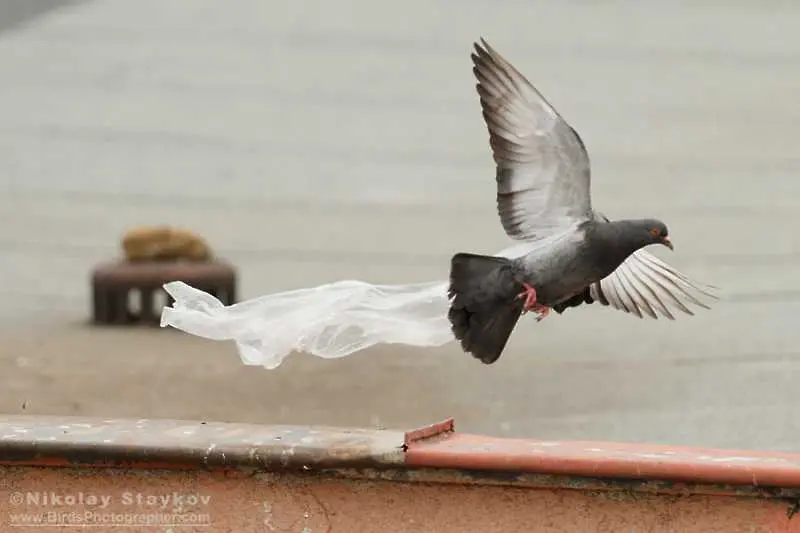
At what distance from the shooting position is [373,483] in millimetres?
3021

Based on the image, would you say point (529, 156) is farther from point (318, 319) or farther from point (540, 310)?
point (318, 319)

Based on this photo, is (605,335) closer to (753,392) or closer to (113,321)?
(753,392)

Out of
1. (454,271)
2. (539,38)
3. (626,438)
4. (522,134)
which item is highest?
(539,38)

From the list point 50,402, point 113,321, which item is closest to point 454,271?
point 50,402

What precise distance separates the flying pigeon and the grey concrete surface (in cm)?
187

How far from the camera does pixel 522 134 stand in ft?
12.3

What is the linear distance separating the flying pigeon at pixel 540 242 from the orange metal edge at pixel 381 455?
0.50m

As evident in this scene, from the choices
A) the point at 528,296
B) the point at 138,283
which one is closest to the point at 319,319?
the point at 528,296

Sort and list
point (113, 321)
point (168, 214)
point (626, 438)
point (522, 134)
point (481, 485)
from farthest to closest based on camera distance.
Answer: point (168, 214)
point (113, 321)
point (626, 438)
point (522, 134)
point (481, 485)

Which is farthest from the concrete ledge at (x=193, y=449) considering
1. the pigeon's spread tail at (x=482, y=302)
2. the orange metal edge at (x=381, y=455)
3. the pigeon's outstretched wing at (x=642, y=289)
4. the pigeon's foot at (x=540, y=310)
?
the pigeon's outstretched wing at (x=642, y=289)

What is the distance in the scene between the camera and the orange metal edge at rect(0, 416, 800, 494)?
2873 millimetres

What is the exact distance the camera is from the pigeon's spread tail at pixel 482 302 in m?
3.54

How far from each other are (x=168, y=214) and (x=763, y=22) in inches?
270

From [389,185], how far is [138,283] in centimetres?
312
